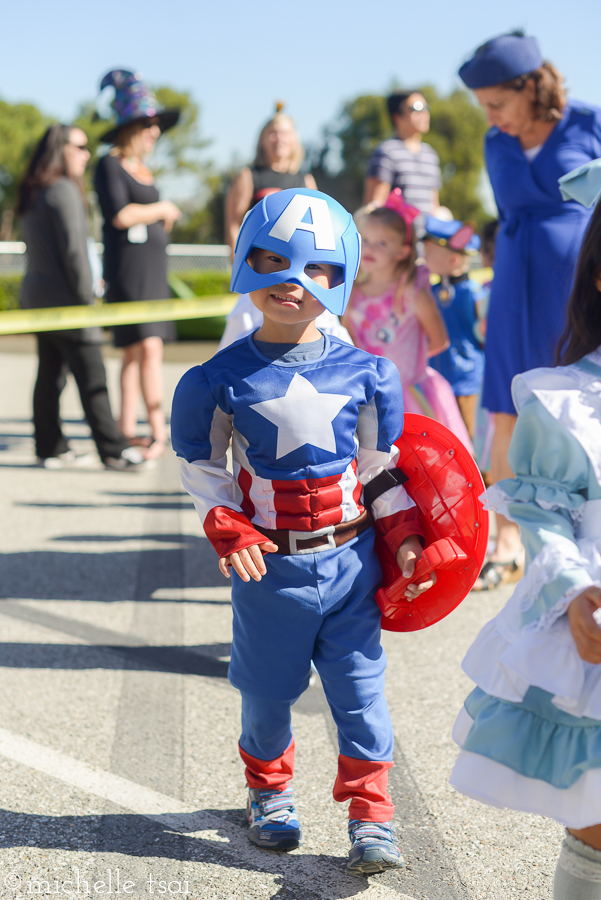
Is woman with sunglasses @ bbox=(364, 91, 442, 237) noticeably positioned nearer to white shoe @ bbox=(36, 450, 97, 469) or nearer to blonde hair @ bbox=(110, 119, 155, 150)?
blonde hair @ bbox=(110, 119, 155, 150)

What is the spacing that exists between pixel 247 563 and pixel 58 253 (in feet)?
16.0

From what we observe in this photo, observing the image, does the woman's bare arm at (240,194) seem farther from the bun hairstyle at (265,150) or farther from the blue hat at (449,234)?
the blue hat at (449,234)

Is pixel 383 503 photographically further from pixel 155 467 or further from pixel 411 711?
pixel 155 467

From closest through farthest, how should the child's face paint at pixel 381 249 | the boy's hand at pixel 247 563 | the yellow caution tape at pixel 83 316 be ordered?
the boy's hand at pixel 247 563 → the child's face paint at pixel 381 249 → the yellow caution tape at pixel 83 316

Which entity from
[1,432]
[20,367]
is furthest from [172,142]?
[1,432]

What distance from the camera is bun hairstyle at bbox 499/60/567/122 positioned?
3.59 m

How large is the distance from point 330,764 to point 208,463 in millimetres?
1077

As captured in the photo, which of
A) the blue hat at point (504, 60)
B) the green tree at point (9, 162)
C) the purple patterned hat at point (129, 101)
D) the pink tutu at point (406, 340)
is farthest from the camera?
the green tree at point (9, 162)

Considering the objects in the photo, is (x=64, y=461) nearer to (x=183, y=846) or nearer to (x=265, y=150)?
(x=265, y=150)

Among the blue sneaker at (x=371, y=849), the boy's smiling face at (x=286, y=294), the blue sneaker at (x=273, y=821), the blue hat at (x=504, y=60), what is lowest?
the blue sneaker at (x=273, y=821)

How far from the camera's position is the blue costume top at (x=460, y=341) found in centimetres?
580

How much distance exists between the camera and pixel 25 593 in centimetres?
415

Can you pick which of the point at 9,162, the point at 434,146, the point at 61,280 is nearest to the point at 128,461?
the point at 61,280
